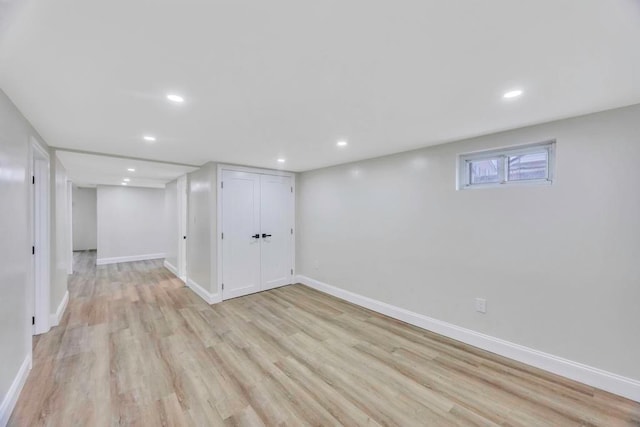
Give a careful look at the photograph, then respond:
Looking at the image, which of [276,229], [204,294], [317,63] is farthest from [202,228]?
[317,63]

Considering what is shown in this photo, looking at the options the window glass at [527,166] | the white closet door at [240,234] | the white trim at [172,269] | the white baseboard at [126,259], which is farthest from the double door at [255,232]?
the white baseboard at [126,259]

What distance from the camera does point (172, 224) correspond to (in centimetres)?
596

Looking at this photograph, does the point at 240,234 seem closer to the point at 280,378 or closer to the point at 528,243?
the point at 280,378

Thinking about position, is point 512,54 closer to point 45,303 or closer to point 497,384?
point 497,384

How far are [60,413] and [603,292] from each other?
417 centimetres

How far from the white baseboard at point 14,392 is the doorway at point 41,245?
0.96 m

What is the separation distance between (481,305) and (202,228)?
4.11 meters

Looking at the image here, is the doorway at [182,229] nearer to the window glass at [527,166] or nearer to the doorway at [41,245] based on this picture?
the doorway at [41,245]

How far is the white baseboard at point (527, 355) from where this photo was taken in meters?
1.97

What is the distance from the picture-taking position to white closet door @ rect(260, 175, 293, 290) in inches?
183

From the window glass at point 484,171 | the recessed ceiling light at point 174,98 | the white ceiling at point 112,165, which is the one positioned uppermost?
the recessed ceiling light at point 174,98

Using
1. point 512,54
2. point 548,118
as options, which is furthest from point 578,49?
point 548,118

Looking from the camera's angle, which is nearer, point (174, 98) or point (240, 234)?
point (174, 98)

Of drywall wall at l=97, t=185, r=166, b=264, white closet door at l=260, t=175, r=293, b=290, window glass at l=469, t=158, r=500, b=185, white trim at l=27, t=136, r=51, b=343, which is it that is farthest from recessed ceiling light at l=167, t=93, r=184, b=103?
drywall wall at l=97, t=185, r=166, b=264
